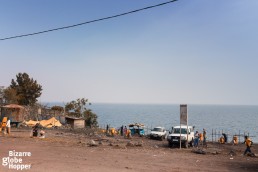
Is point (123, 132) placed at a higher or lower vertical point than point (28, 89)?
lower

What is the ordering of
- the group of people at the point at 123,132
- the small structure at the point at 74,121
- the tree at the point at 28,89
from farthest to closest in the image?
the tree at the point at 28,89, the small structure at the point at 74,121, the group of people at the point at 123,132

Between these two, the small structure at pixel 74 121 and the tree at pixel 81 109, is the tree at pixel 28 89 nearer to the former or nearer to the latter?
the tree at pixel 81 109

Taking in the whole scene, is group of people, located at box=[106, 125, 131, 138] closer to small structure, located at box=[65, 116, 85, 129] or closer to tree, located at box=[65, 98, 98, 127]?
small structure, located at box=[65, 116, 85, 129]

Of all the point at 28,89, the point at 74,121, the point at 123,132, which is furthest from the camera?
the point at 28,89

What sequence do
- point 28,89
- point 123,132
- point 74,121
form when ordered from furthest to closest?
point 28,89 → point 74,121 → point 123,132

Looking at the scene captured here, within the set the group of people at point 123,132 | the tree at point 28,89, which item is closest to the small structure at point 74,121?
the group of people at point 123,132

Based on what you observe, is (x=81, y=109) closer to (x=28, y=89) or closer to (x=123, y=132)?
(x=28, y=89)

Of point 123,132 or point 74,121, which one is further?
point 74,121

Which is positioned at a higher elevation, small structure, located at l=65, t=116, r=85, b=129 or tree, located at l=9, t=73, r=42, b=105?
tree, located at l=9, t=73, r=42, b=105

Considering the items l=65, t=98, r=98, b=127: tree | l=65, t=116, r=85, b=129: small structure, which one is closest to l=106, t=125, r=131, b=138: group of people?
l=65, t=116, r=85, b=129: small structure

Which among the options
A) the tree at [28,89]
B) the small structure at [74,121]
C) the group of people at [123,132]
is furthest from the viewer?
the tree at [28,89]

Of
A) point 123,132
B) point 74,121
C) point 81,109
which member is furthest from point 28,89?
point 123,132

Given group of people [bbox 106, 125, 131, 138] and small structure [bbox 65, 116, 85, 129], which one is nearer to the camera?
group of people [bbox 106, 125, 131, 138]

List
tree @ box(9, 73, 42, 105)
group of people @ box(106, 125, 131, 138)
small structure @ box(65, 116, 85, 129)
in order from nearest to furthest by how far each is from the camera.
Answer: group of people @ box(106, 125, 131, 138)
small structure @ box(65, 116, 85, 129)
tree @ box(9, 73, 42, 105)
